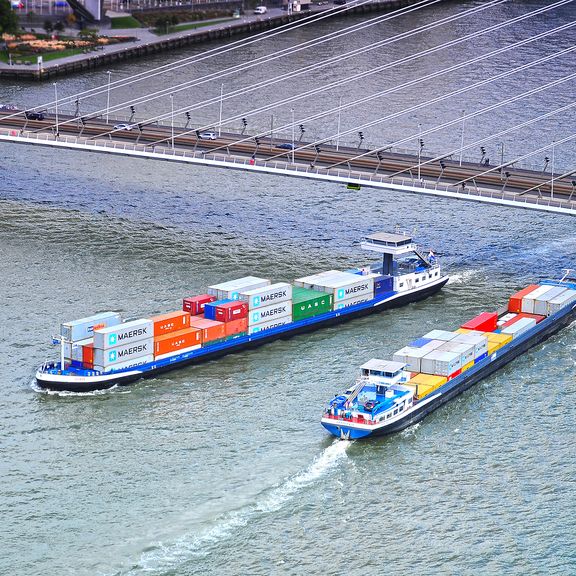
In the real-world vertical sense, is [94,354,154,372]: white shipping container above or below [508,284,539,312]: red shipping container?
below

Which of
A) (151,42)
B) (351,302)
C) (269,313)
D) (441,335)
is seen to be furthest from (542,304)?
(151,42)

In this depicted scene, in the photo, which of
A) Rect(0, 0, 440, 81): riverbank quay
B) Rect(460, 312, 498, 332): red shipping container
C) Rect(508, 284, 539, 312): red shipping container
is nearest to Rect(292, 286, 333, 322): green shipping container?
Rect(460, 312, 498, 332): red shipping container

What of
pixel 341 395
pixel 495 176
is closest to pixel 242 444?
pixel 341 395

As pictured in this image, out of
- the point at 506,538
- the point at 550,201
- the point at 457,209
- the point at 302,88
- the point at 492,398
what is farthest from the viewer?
the point at 302,88

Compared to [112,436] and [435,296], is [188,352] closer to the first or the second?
[112,436]

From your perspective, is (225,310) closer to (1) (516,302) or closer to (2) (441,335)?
(2) (441,335)

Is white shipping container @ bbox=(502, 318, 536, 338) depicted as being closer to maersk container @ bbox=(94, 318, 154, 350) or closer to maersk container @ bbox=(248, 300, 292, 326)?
maersk container @ bbox=(248, 300, 292, 326)
